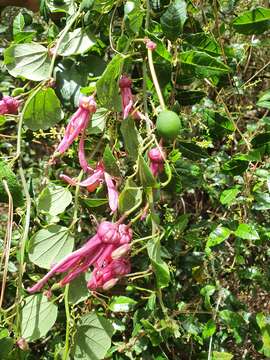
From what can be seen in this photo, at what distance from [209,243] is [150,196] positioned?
38 centimetres

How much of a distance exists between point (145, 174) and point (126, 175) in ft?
1.04

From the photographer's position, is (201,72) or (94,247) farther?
(201,72)

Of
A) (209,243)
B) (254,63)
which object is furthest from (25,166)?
(209,243)

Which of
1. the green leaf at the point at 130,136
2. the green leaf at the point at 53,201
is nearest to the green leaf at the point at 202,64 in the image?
the green leaf at the point at 130,136

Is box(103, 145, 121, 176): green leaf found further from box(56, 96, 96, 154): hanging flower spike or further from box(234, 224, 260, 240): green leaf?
box(234, 224, 260, 240): green leaf

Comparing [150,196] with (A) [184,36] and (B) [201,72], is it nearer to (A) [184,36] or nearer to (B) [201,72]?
(B) [201,72]

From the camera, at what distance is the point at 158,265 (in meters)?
0.61

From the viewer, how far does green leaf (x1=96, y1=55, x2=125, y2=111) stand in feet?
2.20

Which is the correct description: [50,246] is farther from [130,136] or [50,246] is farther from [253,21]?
[253,21]

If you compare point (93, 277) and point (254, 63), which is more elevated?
point (93, 277)

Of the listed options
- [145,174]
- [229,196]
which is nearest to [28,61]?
[145,174]

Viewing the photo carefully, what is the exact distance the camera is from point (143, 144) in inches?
28.1

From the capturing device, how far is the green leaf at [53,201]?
2.48 ft

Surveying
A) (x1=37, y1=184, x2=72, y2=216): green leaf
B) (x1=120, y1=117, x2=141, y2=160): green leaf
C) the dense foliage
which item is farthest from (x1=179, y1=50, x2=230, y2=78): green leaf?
(x1=37, y1=184, x2=72, y2=216): green leaf
